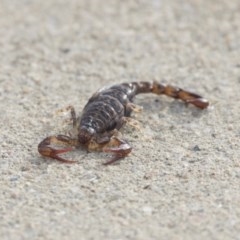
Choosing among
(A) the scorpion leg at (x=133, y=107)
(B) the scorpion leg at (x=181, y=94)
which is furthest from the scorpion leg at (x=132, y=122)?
(B) the scorpion leg at (x=181, y=94)

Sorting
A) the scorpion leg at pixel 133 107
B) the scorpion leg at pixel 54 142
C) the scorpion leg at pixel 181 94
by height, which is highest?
the scorpion leg at pixel 181 94

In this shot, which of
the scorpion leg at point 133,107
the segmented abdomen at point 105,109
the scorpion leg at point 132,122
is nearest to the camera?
the segmented abdomen at point 105,109

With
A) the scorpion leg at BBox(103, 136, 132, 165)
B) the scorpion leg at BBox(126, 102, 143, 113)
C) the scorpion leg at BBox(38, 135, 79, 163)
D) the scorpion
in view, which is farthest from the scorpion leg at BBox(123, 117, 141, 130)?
the scorpion leg at BBox(38, 135, 79, 163)

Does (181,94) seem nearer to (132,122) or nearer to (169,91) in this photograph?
(169,91)

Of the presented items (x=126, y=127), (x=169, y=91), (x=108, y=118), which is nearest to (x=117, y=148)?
(x=108, y=118)

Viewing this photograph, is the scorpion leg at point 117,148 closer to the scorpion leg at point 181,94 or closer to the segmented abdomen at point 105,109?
the segmented abdomen at point 105,109

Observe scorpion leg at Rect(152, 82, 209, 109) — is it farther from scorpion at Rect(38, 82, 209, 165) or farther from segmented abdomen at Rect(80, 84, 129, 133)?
segmented abdomen at Rect(80, 84, 129, 133)
